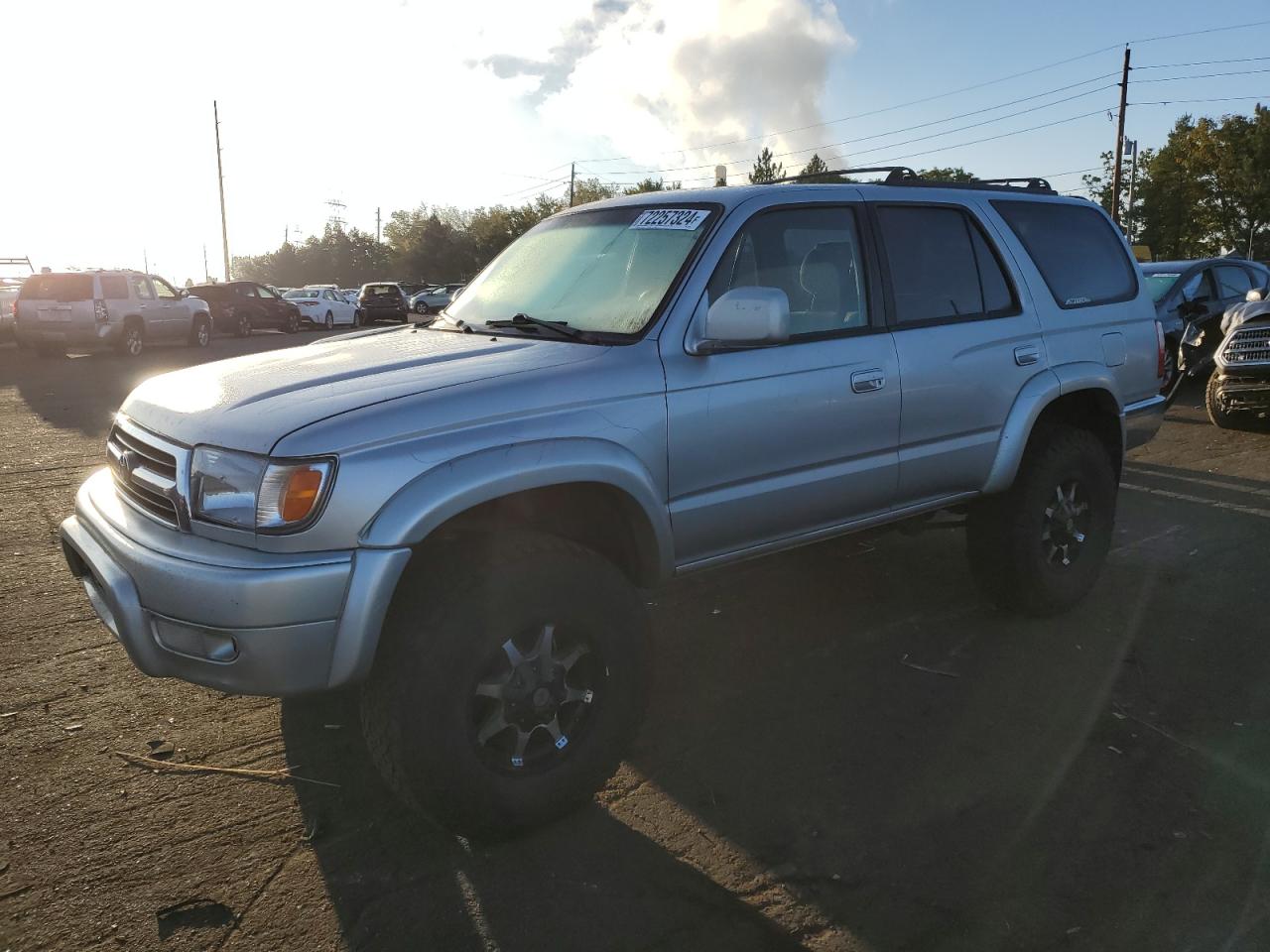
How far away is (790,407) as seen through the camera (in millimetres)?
3307

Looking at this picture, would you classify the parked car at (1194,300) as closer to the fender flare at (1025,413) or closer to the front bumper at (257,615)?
the fender flare at (1025,413)

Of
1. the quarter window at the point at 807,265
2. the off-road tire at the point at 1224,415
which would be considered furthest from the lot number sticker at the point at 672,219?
the off-road tire at the point at 1224,415

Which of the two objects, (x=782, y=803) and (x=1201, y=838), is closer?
(x=1201, y=838)

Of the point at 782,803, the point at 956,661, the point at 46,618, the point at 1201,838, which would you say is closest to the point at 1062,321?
the point at 956,661

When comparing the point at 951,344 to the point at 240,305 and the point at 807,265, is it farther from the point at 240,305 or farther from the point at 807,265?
the point at 240,305

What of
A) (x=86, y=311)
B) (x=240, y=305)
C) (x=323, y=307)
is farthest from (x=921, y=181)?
(x=323, y=307)

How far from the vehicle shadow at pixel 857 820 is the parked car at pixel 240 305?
25398mm

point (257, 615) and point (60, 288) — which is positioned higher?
point (60, 288)

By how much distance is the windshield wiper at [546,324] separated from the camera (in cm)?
323

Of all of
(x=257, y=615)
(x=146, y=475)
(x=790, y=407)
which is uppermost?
(x=790, y=407)

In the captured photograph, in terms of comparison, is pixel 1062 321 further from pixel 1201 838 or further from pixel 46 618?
pixel 46 618

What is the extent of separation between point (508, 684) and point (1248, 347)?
868 centimetres

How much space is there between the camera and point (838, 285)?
11.9 ft

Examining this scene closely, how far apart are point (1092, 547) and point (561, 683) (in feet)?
9.35
